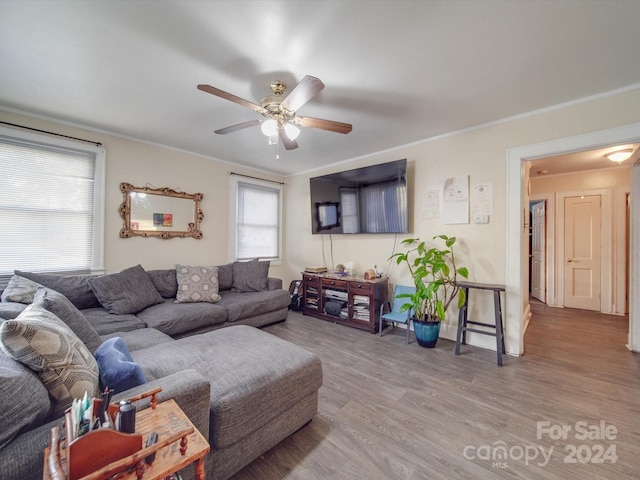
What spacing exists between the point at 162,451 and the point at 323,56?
7.38 feet

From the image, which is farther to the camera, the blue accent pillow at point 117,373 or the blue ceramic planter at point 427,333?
the blue ceramic planter at point 427,333

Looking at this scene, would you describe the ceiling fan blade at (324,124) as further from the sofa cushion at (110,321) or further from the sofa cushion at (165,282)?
the sofa cushion at (165,282)

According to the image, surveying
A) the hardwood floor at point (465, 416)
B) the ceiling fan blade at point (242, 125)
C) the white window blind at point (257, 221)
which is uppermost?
the ceiling fan blade at point (242, 125)

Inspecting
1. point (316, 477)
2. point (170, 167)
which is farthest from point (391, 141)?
point (316, 477)

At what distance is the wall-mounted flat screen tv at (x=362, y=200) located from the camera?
136 inches

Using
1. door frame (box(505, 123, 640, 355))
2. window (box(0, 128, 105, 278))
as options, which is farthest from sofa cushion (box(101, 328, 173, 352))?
door frame (box(505, 123, 640, 355))

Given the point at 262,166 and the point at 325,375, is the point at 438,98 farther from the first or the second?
the point at 262,166

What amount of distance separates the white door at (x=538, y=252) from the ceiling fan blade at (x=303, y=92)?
559 cm

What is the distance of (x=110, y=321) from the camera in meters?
2.37

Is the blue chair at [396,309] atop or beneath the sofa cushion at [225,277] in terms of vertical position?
beneath

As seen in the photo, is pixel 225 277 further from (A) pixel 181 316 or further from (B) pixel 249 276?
(A) pixel 181 316

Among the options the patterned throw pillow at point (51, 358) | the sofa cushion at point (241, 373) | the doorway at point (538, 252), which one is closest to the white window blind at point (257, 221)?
the sofa cushion at point (241, 373)

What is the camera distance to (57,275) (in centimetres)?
266

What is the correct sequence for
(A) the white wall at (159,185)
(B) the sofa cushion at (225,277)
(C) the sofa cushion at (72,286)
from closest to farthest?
(C) the sofa cushion at (72,286) → (A) the white wall at (159,185) → (B) the sofa cushion at (225,277)
